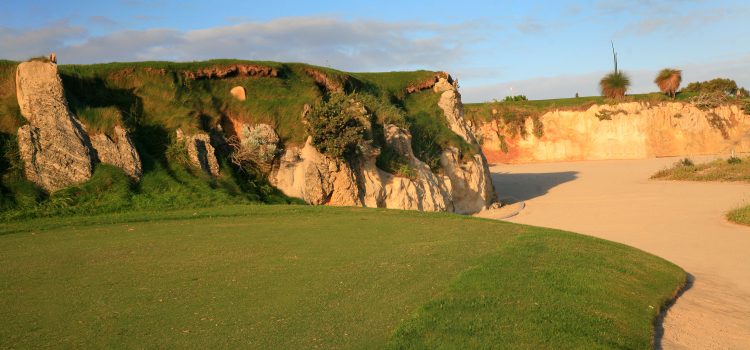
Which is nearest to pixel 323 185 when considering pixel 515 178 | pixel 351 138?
pixel 351 138

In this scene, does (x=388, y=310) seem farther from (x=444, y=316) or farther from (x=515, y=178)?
(x=515, y=178)

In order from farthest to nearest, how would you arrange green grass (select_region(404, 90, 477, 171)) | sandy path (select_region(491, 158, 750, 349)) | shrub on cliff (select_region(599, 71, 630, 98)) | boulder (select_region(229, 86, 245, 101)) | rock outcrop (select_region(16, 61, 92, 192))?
shrub on cliff (select_region(599, 71, 630, 98)) → green grass (select_region(404, 90, 477, 171)) → boulder (select_region(229, 86, 245, 101)) → rock outcrop (select_region(16, 61, 92, 192)) → sandy path (select_region(491, 158, 750, 349))

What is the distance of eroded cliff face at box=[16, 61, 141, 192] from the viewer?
19516mm

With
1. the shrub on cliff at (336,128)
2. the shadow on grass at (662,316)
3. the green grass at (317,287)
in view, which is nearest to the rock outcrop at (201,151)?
the shrub on cliff at (336,128)

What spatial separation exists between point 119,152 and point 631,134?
5323 cm

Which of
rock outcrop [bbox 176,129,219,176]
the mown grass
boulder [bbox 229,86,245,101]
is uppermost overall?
boulder [bbox 229,86,245,101]

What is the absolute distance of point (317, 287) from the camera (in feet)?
31.6

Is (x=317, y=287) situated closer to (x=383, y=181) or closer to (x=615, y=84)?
(x=383, y=181)

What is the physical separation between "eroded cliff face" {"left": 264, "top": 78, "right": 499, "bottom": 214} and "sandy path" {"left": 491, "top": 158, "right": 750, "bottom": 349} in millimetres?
3067

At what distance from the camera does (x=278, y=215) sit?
706 inches

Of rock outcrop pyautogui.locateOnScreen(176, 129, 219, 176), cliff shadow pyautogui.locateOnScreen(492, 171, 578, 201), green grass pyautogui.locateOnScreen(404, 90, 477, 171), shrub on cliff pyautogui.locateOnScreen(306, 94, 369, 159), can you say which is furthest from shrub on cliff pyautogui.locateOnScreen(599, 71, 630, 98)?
rock outcrop pyautogui.locateOnScreen(176, 129, 219, 176)

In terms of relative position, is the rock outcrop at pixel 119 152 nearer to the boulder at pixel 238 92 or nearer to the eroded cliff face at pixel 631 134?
the boulder at pixel 238 92

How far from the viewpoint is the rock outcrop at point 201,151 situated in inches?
889

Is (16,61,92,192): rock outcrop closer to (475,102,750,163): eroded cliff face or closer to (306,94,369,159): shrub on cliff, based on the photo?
(306,94,369,159): shrub on cliff
